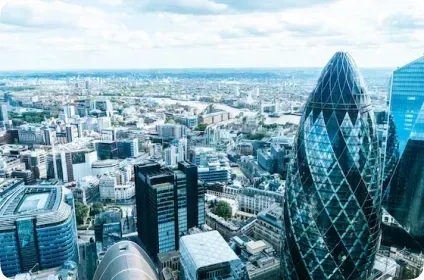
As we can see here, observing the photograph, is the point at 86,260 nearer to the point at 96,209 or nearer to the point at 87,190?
the point at 96,209

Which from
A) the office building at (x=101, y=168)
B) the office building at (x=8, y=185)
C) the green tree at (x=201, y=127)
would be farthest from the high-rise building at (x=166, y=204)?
the green tree at (x=201, y=127)

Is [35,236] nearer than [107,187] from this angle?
Yes

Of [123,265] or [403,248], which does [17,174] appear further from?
[403,248]

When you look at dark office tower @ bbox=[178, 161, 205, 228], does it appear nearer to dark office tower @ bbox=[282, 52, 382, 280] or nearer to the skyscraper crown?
dark office tower @ bbox=[282, 52, 382, 280]

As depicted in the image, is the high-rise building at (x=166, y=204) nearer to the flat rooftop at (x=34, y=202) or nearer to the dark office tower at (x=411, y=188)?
the flat rooftop at (x=34, y=202)

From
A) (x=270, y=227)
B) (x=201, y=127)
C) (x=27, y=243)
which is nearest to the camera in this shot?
(x=27, y=243)

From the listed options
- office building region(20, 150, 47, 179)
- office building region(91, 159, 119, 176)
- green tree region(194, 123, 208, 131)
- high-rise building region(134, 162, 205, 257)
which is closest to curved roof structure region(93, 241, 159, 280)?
high-rise building region(134, 162, 205, 257)

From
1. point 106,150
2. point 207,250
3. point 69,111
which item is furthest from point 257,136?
point 69,111
